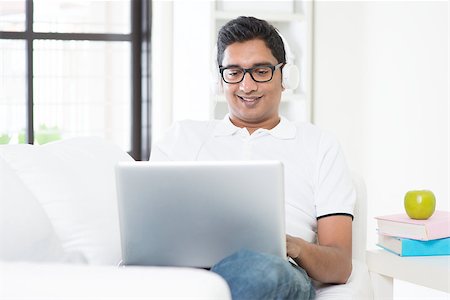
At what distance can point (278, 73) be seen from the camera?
7.68 ft

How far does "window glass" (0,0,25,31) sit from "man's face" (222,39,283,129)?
5.78ft

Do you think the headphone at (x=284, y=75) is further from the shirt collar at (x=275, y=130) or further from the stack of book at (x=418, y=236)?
the stack of book at (x=418, y=236)

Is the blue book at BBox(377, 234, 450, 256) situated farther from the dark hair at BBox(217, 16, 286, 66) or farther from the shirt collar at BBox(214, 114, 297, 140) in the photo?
the dark hair at BBox(217, 16, 286, 66)

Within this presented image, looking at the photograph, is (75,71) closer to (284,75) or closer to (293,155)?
(284,75)

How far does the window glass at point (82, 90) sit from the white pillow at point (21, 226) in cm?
204

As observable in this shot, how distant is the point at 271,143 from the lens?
7.55 feet

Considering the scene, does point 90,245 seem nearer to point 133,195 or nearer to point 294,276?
point 133,195

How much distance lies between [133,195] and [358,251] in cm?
80

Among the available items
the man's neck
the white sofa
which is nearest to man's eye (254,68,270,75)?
the man's neck

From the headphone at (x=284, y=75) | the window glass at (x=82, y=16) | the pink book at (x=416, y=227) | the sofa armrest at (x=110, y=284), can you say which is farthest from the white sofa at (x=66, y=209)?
the window glass at (x=82, y=16)

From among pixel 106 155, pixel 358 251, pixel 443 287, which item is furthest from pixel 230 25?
pixel 443 287

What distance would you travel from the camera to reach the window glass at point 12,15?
3.82 m

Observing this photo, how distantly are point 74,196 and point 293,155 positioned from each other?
56 centimetres

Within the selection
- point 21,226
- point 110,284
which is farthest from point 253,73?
point 110,284
